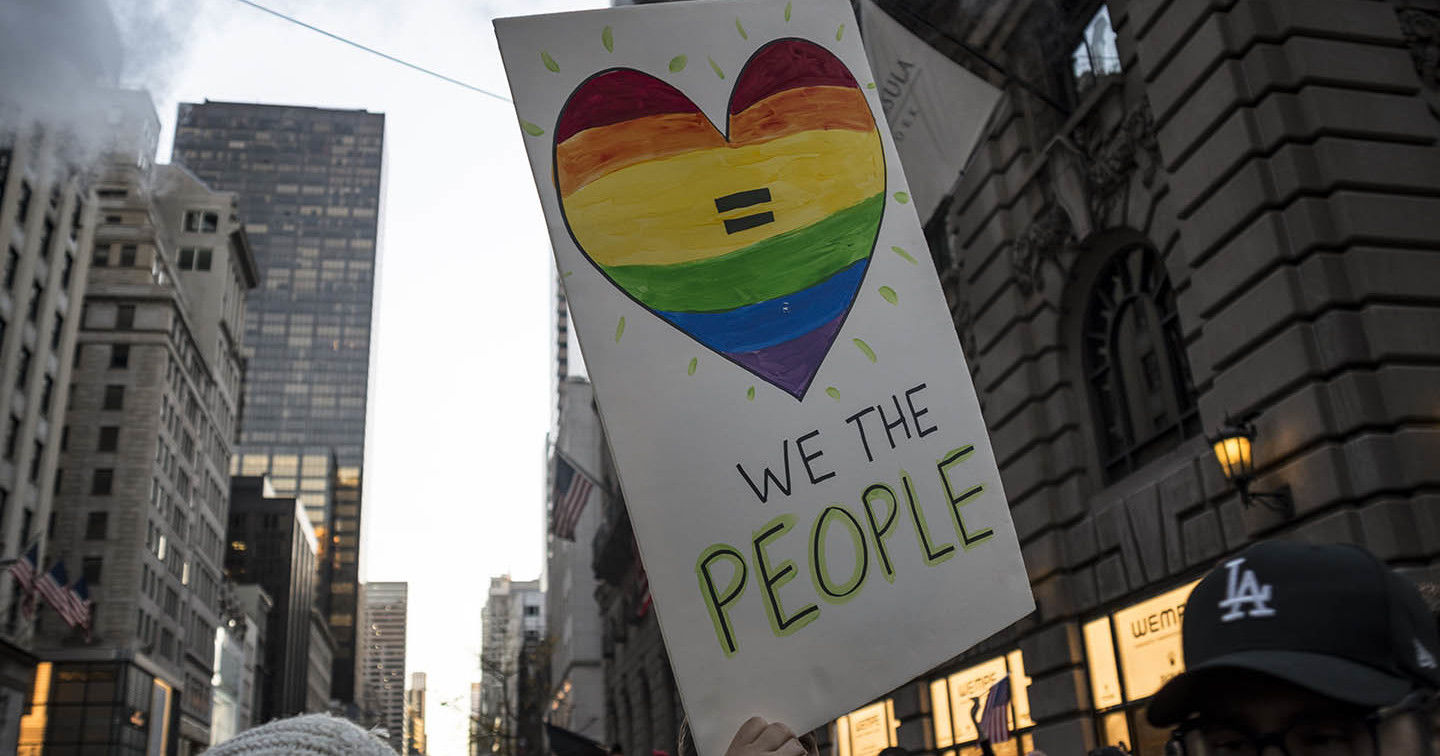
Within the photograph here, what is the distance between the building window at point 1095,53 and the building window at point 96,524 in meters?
72.8

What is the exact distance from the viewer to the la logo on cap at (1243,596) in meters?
2.07

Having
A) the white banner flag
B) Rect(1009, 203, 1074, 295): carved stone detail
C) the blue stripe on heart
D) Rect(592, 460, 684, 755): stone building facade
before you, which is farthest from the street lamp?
Rect(592, 460, 684, 755): stone building facade

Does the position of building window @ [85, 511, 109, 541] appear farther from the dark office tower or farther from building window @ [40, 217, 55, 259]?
the dark office tower

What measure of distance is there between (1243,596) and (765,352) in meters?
1.94

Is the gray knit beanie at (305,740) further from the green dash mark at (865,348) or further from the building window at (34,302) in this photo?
the building window at (34,302)

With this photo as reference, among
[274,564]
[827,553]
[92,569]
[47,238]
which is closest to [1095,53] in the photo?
[827,553]

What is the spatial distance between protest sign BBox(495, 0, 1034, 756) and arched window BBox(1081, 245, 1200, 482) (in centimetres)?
983

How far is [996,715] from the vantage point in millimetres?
15336

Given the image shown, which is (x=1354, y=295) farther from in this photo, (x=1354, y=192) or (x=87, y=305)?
(x=87, y=305)

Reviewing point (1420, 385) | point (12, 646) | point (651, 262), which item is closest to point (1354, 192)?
point (1420, 385)

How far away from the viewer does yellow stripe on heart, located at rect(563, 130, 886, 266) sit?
3934mm

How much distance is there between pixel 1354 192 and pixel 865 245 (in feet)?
27.9

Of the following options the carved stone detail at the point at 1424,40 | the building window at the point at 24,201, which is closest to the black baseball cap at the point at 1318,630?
the carved stone detail at the point at 1424,40

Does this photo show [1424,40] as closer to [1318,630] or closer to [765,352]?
[765,352]
